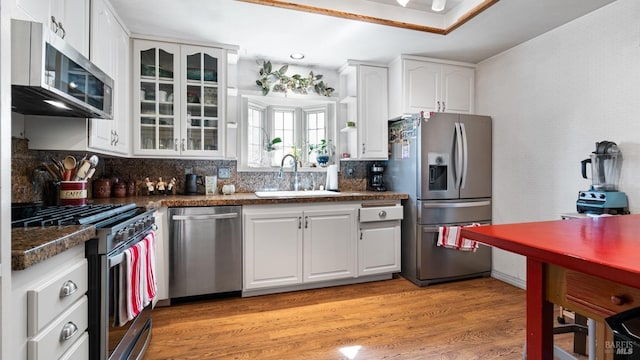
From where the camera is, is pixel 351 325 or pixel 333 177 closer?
pixel 351 325

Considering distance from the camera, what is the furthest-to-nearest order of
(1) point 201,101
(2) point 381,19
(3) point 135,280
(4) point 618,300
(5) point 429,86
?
(5) point 429,86
(1) point 201,101
(2) point 381,19
(3) point 135,280
(4) point 618,300

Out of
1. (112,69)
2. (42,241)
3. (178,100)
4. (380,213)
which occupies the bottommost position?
(380,213)

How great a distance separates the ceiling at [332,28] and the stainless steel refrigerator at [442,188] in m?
0.70

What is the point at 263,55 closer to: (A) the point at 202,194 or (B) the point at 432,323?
(A) the point at 202,194

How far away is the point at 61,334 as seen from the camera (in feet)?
3.42

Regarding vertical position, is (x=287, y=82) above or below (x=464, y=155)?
above

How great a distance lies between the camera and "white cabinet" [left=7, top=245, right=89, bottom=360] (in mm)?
867

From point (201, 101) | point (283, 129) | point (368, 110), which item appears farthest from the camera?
point (283, 129)

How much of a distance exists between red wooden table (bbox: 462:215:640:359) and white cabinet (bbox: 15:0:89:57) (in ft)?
6.52

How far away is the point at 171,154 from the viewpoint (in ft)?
9.04

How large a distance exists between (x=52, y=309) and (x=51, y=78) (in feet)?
2.78

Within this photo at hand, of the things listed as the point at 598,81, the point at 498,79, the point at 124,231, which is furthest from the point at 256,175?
the point at 598,81

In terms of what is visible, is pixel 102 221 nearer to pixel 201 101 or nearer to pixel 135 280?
pixel 135 280

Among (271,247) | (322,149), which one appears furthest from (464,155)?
(271,247)
